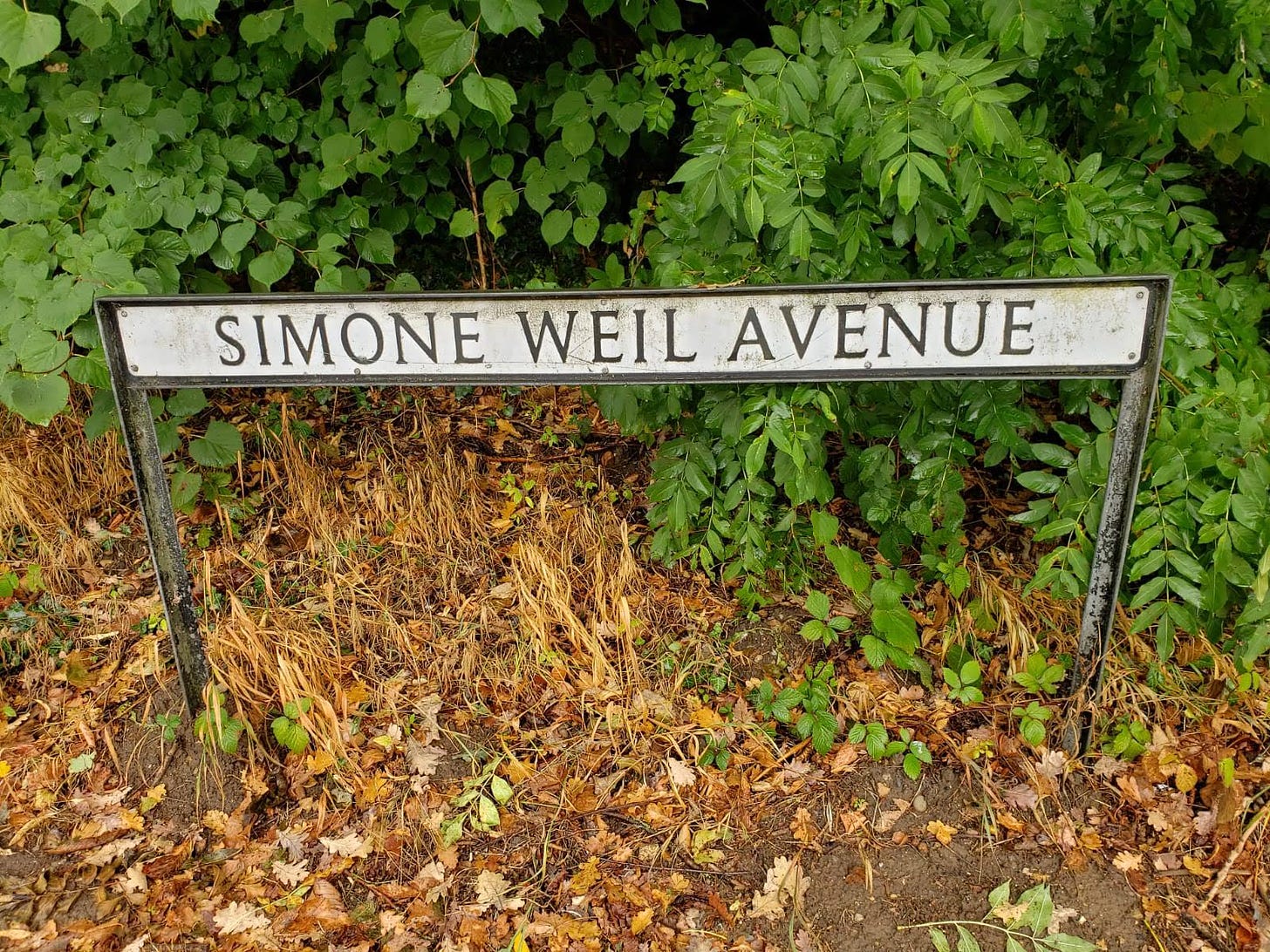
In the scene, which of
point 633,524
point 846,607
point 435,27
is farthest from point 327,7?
point 846,607

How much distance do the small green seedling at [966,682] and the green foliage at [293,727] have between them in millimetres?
1788

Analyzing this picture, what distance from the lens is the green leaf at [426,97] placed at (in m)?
2.45

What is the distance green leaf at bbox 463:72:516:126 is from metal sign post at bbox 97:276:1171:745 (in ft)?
2.00

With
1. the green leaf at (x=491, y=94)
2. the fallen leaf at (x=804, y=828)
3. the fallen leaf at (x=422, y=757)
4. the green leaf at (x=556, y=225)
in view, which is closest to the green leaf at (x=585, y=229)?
the green leaf at (x=556, y=225)

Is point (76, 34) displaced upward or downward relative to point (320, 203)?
upward

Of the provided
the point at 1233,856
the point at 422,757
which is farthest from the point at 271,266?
the point at 1233,856

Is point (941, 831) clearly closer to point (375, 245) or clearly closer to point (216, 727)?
point (216, 727)

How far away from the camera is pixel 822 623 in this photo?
2.77m

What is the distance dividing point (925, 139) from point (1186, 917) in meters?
1.85

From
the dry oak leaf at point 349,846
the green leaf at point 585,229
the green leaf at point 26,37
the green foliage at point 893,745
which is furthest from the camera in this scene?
the green leaf at point 585,229

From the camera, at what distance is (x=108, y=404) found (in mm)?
2875

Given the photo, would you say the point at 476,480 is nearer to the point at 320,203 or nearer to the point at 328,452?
the point at 328,452

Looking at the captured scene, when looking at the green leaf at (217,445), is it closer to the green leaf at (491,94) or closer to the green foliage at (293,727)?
the green foliage at (293,727)

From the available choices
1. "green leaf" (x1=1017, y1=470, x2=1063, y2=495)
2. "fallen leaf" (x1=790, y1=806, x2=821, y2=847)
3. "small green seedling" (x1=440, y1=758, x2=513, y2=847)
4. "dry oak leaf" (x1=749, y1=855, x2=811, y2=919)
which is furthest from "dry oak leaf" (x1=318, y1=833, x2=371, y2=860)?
"green leaf" (x1=1017, y1=470, x2=1063, y2=495)
